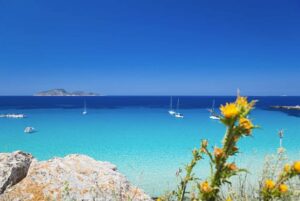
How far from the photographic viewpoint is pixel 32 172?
18.4ft

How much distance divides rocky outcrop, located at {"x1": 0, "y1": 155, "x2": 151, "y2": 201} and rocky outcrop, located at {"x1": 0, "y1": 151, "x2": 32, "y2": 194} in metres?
0.16

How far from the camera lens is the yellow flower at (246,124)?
1.46m

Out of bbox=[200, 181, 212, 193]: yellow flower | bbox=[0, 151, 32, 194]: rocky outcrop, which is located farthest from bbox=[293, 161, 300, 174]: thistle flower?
bbox=[0, 151, 32, 194]: rocky outcrop

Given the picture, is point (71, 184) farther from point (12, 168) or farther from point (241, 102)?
point (241, 102)

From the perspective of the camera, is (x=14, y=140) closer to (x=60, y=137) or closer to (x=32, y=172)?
(x=60, y=137)

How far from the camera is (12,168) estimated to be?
5.52 meters

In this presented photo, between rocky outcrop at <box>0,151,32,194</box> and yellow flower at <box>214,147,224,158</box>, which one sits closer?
yellow flower at <box>214,147,224,158</box>

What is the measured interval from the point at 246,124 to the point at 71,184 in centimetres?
441

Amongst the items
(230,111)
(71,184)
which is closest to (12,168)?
(71,184)

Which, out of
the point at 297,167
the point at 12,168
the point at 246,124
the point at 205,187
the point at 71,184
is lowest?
the point at 71,184

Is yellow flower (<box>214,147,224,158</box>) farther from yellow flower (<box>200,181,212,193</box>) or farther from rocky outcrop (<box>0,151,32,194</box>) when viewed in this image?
rocky outcrop (<box>0,151,32,194</box>)

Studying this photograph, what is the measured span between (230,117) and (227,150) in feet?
0.66

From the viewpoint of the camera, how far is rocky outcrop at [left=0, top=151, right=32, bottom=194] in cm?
540

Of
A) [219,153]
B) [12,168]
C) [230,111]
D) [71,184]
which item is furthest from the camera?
[12,168]
